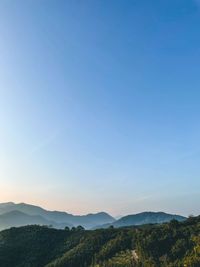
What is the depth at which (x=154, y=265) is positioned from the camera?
69.8 meters

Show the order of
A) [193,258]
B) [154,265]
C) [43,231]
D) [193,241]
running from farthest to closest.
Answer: [43,231] → [193,241] → [154,265] → [193,258]

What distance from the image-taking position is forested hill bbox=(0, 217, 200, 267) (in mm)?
78250

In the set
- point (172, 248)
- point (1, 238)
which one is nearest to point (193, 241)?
point (172, 248)

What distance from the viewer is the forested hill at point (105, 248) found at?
7825 centimetres

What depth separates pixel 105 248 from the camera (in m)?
99.9

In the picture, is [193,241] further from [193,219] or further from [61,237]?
[61,237]

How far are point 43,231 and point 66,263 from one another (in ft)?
194

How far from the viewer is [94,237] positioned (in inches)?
4761

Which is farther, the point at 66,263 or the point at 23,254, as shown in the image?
the point at 23,254

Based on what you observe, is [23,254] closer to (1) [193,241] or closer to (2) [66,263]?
(2) [66,263]

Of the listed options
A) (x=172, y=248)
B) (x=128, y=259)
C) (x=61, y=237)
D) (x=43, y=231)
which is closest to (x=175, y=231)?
(x=172, y=248)

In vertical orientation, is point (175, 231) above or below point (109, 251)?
above

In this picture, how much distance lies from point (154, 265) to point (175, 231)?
34783 mm

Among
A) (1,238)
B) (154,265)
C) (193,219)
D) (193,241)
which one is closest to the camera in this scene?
(154,265)
